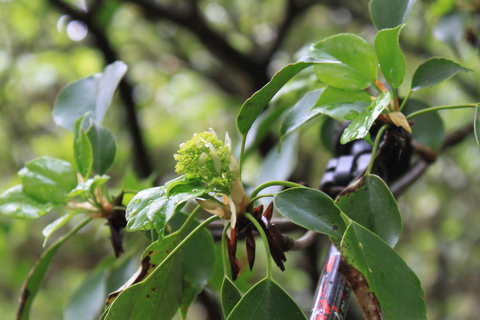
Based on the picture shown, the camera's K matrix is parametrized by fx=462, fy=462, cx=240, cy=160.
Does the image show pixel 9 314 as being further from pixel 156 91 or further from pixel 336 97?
pixel 336 97

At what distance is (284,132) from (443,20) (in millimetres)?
489

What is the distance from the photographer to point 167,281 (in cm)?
39

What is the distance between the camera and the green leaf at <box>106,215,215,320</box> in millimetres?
356

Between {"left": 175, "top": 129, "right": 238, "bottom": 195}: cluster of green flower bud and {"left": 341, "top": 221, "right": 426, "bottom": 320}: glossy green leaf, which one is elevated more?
{"left": 175, "top": 129, "right": 238, "bottom": 195}: cluster of green flower bud

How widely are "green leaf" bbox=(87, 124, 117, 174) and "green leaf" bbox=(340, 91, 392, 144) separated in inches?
10.2

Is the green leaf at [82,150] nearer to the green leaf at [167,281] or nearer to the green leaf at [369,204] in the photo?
the green leaf at [167,281]

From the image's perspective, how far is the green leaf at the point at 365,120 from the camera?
0.32m

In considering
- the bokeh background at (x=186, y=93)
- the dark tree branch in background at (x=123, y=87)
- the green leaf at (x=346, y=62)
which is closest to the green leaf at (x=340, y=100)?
the green leaf at (x=346, y=62)

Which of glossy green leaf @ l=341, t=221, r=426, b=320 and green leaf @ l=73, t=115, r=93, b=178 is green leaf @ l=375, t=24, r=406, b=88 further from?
green leaf @ l=73, t=115, r=93, b=178

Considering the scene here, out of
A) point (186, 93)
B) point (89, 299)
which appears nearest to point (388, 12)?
point (89, 299)

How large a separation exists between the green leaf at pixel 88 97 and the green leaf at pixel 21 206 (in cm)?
10

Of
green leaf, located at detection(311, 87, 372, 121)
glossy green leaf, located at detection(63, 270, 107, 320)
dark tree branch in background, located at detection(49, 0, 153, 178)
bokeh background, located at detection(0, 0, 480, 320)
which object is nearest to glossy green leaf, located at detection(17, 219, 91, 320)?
glossy green leaf, located at detection(63, 270, 107, 320)

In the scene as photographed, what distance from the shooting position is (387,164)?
0.50 m

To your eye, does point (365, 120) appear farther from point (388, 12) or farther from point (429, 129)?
point (429, 129)
